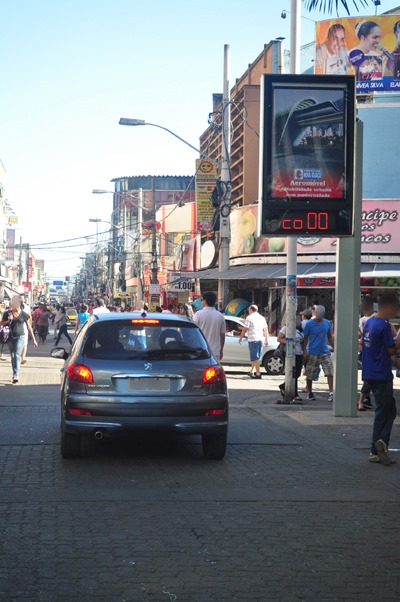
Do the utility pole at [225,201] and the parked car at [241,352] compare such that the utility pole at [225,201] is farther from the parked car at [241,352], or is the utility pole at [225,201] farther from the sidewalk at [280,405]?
the sidewalk at [280,405]

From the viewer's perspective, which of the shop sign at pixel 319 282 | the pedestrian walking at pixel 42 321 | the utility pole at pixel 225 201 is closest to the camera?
the utility pole at pixel 225 201

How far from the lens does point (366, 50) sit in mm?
34750

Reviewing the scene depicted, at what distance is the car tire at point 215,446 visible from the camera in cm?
934

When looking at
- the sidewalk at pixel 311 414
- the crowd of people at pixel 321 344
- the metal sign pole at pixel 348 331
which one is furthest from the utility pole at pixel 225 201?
the metal sign pole at pixel 348 331

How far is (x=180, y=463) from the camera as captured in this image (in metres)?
9.38

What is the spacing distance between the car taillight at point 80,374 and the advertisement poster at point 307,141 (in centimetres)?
516

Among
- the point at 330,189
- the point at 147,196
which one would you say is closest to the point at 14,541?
the point at 330,189

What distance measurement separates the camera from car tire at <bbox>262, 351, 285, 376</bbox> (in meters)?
22.8

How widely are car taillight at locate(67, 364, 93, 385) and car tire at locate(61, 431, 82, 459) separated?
0.58m

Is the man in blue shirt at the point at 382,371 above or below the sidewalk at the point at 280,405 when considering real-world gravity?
above

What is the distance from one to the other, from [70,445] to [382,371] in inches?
130

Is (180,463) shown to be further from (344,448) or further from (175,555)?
(175,555)

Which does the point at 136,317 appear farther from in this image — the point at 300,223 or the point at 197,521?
the point at 300,223

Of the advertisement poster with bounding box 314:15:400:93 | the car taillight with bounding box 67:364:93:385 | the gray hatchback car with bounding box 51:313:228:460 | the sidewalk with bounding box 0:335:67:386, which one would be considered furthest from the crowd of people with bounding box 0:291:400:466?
the advertisement poster with bounding box 314:15:400:93
